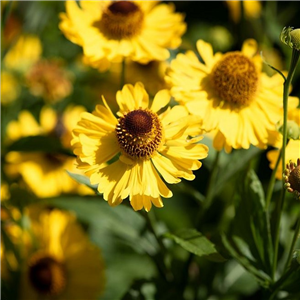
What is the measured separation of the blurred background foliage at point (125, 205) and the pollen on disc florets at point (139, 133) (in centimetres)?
12

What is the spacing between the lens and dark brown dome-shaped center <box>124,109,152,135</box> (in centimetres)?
94

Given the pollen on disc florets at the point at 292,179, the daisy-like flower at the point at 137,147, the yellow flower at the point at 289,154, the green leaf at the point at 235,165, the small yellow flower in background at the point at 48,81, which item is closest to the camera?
the pollen on disc florets at the point at 292,179

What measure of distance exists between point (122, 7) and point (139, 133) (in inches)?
20.1

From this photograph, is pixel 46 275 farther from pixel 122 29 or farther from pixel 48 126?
pixel 122 29

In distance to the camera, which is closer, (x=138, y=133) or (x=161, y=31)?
(x=138, y=133)

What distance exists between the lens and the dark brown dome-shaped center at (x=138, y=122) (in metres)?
0.94

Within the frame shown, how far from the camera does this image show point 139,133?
0.94m

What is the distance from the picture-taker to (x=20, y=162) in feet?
5.22

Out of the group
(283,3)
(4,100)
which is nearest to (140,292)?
(4,100)

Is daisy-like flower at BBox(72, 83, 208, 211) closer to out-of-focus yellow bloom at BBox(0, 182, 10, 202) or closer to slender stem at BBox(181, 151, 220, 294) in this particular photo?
slender stem at BBox(181, 151, 220, 294)

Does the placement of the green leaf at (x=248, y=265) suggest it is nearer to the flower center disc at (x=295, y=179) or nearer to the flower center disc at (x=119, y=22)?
the flower center disc at (x=295, y=179)

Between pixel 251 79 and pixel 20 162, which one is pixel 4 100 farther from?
pixel 251 79

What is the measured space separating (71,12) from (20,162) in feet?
1.75

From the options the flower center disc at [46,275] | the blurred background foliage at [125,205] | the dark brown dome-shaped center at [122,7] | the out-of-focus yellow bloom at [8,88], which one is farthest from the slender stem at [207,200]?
the out-of-focus yellow bloom at [8,88]
